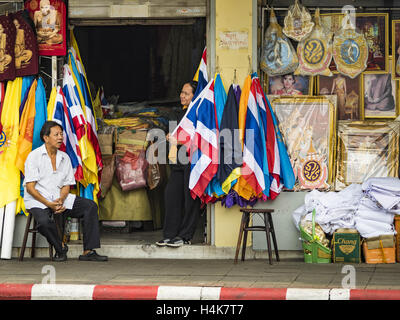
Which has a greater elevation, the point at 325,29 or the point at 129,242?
the point at 325,29

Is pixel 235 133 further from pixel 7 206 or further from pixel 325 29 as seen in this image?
pixel 7 206

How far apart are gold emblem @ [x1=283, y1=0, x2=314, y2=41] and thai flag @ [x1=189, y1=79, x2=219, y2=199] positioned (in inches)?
46.6

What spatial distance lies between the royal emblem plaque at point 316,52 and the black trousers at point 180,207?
6.28 feet

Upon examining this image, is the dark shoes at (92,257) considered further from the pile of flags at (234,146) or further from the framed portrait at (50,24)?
the framed portrait at (50,24)

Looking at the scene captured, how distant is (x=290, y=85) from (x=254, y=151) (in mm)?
1037

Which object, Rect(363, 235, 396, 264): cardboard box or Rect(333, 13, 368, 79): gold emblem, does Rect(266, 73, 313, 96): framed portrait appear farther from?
Rect(363, 235, 396, 264): cardboard box

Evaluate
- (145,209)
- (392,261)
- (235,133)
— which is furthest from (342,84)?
(145,209)

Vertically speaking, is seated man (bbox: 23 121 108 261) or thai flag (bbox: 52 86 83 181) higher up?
thai flag (bbox: 52 86 83 181)

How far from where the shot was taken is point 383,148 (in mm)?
9938

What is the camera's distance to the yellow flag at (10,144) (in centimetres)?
989

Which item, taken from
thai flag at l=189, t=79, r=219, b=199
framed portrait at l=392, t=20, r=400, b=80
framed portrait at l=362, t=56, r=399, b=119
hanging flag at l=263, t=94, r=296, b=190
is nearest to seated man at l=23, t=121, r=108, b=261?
thai flag at l=189, t=79, r=219, b=199

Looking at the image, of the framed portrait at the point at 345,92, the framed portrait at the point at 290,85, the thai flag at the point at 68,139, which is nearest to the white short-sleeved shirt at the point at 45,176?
the thai flag at the point at 68,139

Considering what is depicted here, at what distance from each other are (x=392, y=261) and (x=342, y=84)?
2.23m

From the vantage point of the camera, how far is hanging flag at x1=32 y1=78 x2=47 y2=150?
32.6 ft
